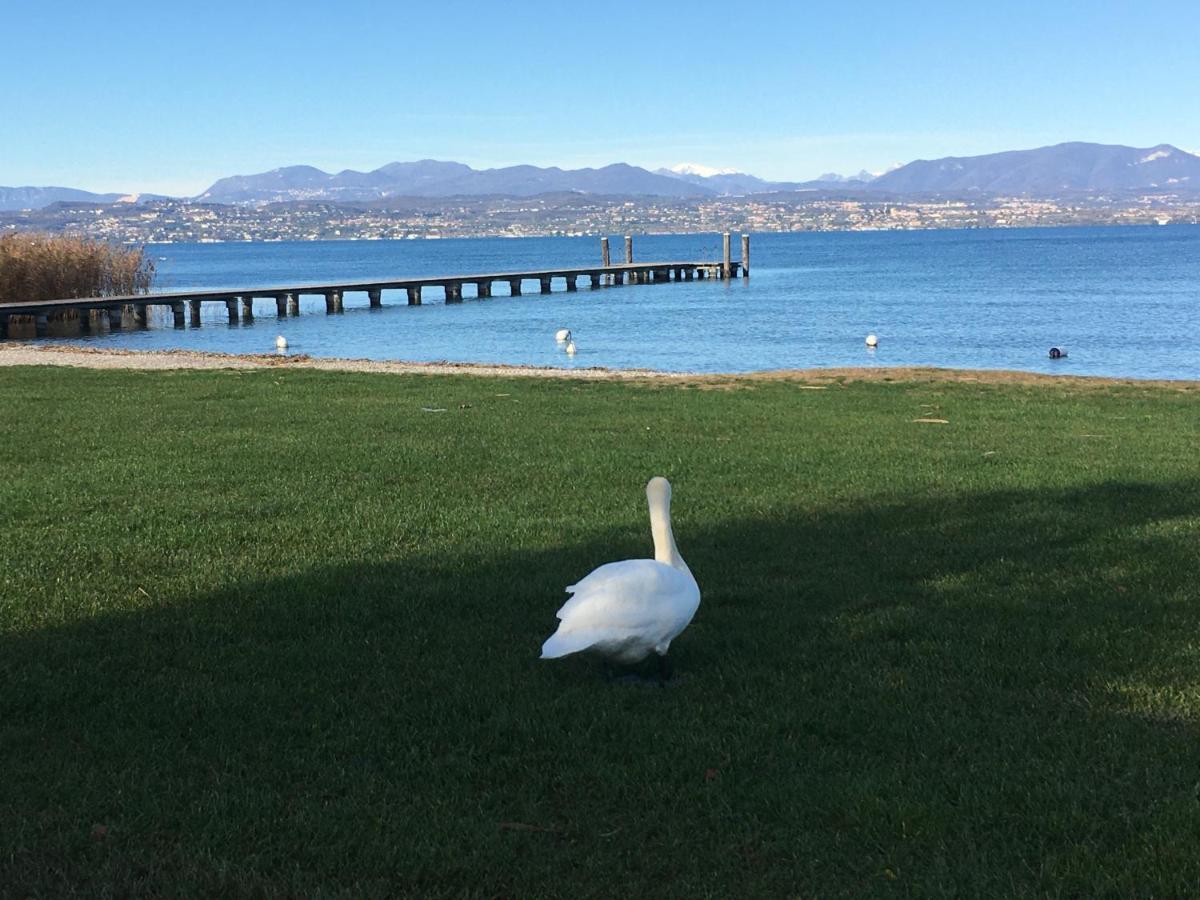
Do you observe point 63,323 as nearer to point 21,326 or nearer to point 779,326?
point 21,326

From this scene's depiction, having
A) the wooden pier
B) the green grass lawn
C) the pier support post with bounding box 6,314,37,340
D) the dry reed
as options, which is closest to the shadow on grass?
the green grass lawn

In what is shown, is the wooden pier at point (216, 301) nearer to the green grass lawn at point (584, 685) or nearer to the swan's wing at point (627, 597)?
the green grass lawn at point (584, 685)

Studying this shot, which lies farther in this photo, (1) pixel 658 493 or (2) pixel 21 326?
(2) pixel 21 326

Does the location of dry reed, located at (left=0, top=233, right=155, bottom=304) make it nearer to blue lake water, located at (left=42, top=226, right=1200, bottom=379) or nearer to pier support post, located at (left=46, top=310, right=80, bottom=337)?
blue lake water, located at (left=42, top=226, right=1200, bottom=379)

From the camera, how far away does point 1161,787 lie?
4465 mm

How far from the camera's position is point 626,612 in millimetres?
5336

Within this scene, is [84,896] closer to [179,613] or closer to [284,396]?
[179,613]

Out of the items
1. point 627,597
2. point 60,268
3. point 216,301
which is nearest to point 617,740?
point 627,597

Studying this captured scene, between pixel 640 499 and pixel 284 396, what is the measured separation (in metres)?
9.17

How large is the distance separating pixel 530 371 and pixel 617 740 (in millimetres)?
20931

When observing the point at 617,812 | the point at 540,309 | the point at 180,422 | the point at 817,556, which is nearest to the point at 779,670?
the point at 617,812

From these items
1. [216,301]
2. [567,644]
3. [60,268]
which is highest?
[567,644]

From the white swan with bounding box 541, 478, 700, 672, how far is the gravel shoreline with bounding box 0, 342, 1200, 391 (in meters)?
17.0

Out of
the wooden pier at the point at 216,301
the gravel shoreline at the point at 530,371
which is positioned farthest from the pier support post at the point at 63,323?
the gravel shoreline at the point at 530,371
